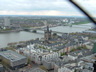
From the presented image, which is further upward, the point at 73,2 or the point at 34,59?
the point at 73,2

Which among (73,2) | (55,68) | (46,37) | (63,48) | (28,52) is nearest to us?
(73,2)

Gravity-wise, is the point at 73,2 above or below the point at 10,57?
above

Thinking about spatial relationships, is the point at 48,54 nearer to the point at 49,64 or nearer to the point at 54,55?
the point at 54,55

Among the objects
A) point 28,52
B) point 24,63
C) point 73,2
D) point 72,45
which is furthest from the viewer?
point 72,45

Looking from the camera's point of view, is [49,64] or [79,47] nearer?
[49,64]

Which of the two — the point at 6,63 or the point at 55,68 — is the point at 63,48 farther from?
the point at 6,63

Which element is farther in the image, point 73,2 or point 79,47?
point 79,47

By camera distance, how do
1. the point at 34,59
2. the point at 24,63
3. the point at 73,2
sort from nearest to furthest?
the point at 73,2, the point at 24,63, the point at 34,59

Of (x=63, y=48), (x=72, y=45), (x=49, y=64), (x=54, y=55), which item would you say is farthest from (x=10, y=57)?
(x=72, y=45)

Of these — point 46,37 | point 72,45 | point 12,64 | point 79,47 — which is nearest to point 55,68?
point 12,64
